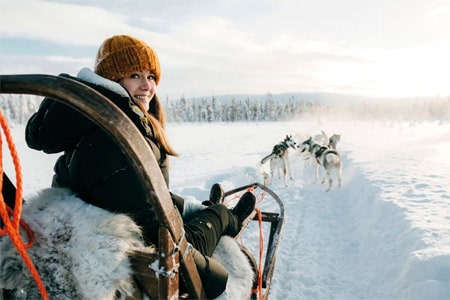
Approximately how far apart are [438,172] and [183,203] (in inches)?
305

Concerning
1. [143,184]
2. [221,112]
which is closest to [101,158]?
[143,184]

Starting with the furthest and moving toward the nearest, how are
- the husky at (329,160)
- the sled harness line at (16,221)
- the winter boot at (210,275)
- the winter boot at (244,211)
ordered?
the husky at (329,160) < the winter boot at (244,211) < the winter boot at (210,275) < the sled harness line at (16,221)

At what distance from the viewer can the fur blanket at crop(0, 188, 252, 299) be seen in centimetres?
103

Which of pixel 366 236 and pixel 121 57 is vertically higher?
pixel 121 57

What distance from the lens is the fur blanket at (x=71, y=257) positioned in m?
1.03

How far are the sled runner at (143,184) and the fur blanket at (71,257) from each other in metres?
0.07

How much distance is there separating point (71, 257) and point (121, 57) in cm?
128

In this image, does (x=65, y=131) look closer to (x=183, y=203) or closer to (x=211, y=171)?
(x=183, y=203)

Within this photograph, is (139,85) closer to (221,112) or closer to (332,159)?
(332,159)

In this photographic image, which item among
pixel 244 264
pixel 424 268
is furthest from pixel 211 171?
pixel 244 264

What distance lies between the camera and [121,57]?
1.94 meters

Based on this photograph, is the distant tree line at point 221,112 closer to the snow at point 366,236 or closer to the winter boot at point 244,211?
the snow at point 366,236

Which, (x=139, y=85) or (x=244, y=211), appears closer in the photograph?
(x=139, y=85)

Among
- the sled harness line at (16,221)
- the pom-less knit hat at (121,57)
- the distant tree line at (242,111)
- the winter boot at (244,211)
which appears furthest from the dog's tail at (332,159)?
the distant tree line at (242,111)
